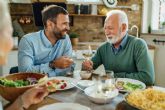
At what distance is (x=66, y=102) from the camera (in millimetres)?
1603

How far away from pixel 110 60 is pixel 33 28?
7.28 ft

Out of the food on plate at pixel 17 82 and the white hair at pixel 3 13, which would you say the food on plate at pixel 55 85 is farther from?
the white hair at pixel 3 13

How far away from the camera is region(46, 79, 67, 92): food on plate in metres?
1.78

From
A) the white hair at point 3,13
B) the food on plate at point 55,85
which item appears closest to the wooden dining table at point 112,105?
the food on plate at point 55,85

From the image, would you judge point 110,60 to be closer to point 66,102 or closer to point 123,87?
point 123,87

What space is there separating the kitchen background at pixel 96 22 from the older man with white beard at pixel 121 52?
1558 millimetres

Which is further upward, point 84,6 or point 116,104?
point 84,6

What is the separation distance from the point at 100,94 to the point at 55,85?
386 mm

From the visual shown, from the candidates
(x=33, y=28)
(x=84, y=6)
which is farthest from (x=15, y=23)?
(x=84, y=6)

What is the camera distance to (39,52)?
2404 millimetres

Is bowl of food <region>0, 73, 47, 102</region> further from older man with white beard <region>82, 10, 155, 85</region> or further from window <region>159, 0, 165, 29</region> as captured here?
window <region>159, 0, 165, 29</region>

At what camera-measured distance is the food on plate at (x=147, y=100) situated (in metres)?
1.35

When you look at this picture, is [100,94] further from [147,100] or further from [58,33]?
[58,33]

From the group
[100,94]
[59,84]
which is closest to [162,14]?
[59,84]
